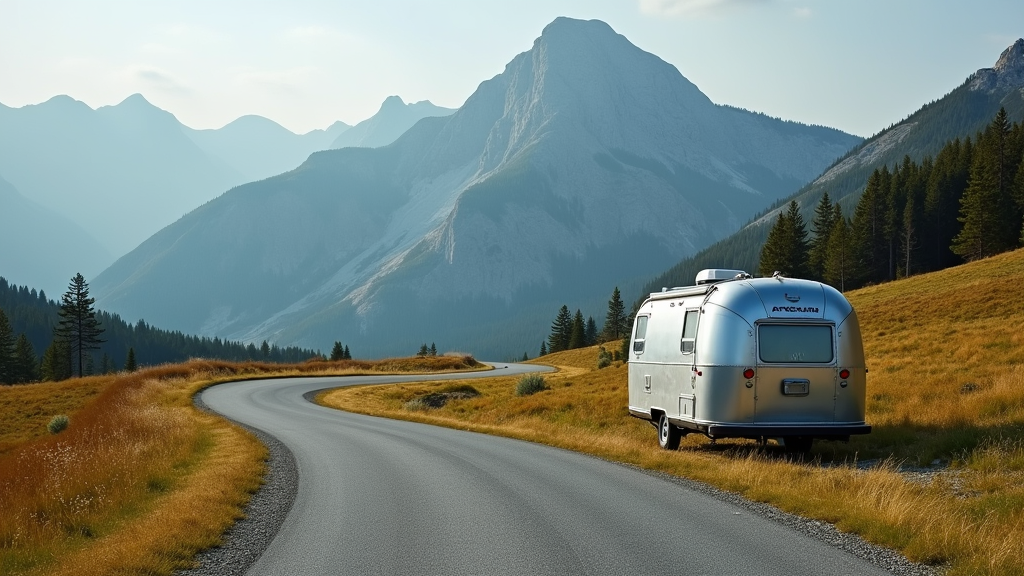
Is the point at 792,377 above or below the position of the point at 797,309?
below

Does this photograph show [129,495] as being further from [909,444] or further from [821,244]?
[821,244]

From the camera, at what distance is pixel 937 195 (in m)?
87.5

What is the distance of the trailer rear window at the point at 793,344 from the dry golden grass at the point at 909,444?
212cm

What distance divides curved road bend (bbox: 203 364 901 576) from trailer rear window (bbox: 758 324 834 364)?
3684 mm

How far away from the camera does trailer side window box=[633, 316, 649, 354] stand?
67.4ft

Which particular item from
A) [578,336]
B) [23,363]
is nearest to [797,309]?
[578,336]

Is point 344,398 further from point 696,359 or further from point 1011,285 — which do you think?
point 1011,285

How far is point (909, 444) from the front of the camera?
16.3m

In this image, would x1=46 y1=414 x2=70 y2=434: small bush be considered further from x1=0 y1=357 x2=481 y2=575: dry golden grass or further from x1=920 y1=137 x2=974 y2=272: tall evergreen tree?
Answer: x1=920 y1=137 x2=974 y2=272: tall evergreen tree

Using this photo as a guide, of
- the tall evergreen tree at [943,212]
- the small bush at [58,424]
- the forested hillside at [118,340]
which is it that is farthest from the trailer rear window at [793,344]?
the forested hillside at [118,340]

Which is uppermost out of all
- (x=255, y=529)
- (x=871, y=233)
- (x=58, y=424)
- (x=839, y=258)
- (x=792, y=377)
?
(x=871, y=233)

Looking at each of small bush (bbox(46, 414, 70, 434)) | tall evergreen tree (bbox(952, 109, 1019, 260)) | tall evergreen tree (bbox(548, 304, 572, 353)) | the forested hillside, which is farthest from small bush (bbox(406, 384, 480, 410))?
the forested hillside

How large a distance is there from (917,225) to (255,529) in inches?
3700

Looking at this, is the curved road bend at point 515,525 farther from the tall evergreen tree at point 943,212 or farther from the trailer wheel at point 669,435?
the tall evergreen tree at point 943,212
